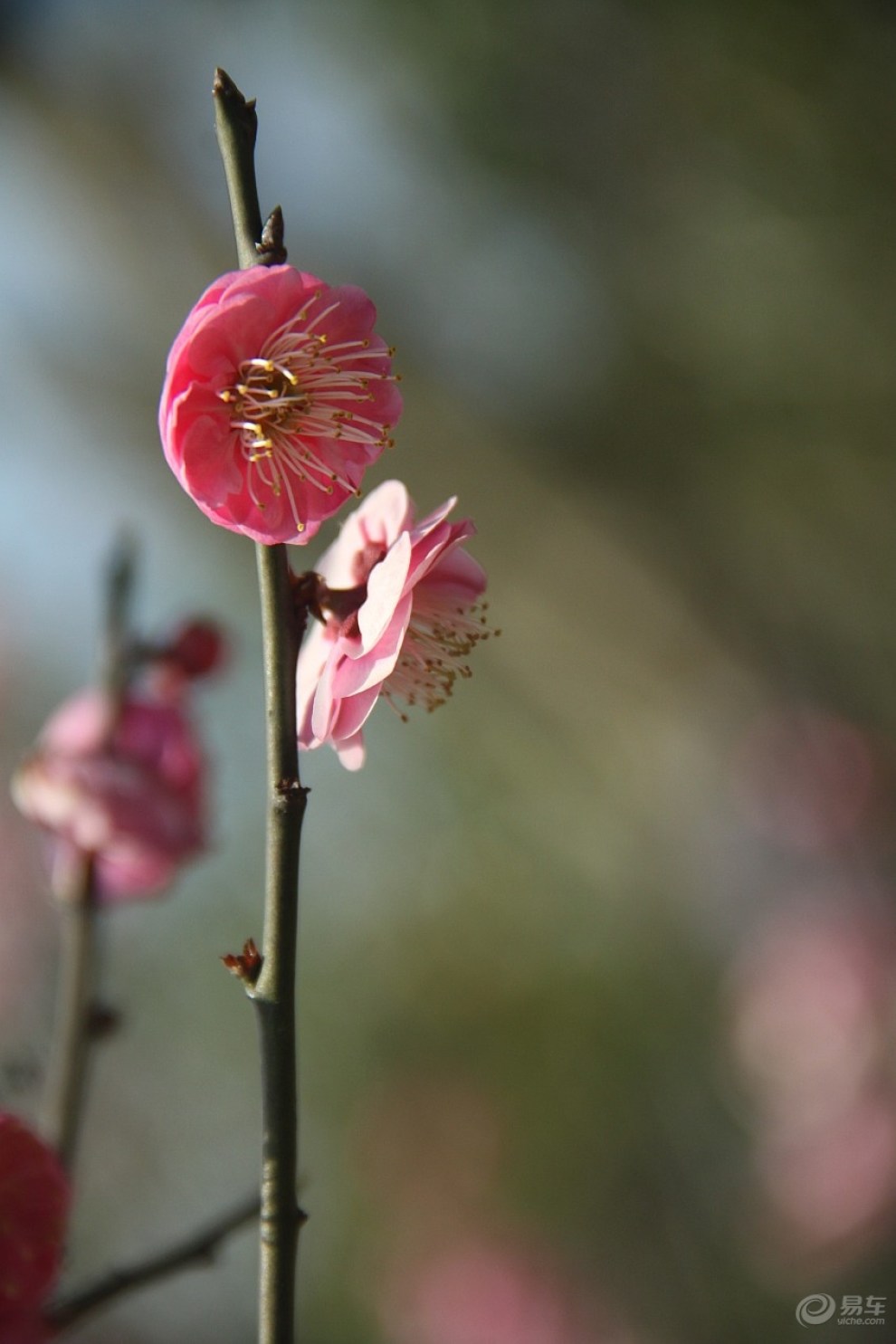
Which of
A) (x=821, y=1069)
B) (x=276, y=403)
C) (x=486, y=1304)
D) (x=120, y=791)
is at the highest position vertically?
(x=276, y=403)

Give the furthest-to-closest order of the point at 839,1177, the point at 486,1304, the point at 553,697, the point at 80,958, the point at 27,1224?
the point at 553,697, the point at 486,1304, the point at 839,1177, the point at 80,958, the point at 27,1224

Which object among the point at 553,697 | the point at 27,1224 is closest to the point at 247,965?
the point at 27,1224

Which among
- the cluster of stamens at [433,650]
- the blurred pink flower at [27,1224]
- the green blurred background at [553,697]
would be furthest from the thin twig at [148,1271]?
the green blurred background at [553,697]

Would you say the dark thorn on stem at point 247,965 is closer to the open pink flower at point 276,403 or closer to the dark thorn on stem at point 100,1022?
the open pink flower at point 276,403

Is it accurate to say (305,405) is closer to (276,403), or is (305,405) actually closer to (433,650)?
(276,403)

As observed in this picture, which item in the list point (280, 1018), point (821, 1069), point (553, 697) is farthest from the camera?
point (553, 697)

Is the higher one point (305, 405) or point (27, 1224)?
point (305, 405)

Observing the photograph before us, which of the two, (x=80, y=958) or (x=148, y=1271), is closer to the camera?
(x=148, y=1271)

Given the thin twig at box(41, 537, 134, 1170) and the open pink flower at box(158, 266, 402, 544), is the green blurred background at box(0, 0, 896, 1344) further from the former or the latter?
the open pink flower at box(158, 266, 402, 544)
